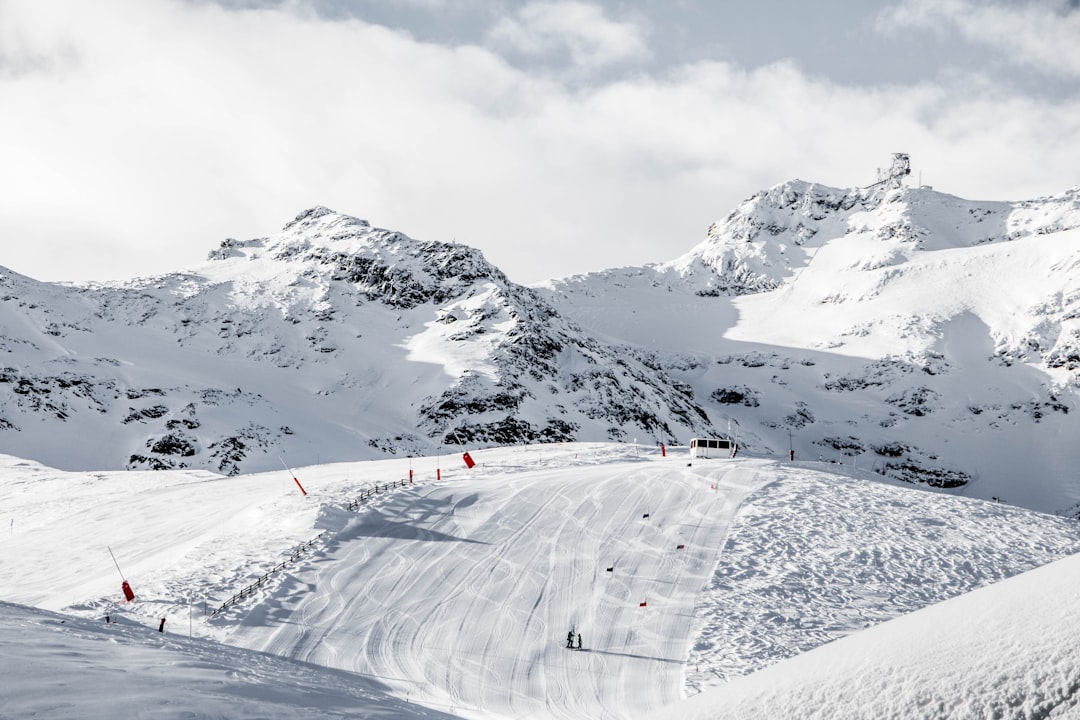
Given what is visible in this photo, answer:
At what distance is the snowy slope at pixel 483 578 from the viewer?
16734mm

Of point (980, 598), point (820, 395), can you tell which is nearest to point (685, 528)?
point (980, 598)

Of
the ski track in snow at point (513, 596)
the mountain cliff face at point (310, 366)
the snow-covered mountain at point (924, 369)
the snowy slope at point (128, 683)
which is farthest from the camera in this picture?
the snow-covered mountain at point (924, 369)

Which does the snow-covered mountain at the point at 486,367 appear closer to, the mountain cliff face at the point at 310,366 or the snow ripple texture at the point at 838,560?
the mountain cliff face at the point at 310,366

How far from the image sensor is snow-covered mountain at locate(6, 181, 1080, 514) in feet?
318

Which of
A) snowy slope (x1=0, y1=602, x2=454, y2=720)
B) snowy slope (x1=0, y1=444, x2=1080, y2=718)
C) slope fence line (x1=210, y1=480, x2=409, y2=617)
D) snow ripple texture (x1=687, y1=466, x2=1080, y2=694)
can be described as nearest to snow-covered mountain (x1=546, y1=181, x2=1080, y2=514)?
snow ripple texture (x1=687, y1=466, x2=1080, y2=694)

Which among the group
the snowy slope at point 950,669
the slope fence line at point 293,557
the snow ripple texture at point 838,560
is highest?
the snowy slope at point 950,669

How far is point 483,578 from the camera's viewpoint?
31.9 meters

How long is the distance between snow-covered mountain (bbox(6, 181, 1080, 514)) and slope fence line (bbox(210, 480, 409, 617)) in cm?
4800

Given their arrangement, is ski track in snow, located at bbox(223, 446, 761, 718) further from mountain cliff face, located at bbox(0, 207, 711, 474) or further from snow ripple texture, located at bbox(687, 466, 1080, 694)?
mountain cliff face, located at bbox(0, 207, 711, 474)

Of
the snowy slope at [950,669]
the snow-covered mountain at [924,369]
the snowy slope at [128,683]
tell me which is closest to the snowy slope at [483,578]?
the snowy slope at [128,683]

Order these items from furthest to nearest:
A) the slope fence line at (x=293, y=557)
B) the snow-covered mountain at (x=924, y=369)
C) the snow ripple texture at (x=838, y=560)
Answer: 1. the snow-covered mountain at (x=924, y=369)
2. the snow ripple texture at (x=838, y=560)
3. the slope fence line at (x=293, y=557)

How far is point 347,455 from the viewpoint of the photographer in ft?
297

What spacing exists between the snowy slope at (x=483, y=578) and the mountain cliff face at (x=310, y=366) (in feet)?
137

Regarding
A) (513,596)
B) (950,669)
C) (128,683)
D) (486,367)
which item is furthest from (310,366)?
(950,669)
